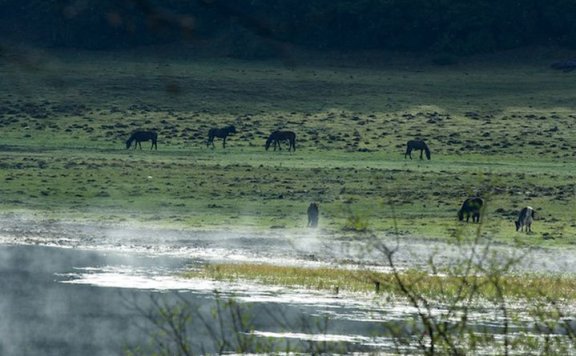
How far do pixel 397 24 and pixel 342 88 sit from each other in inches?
266

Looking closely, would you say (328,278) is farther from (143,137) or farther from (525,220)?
(143,137)

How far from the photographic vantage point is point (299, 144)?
58.0m

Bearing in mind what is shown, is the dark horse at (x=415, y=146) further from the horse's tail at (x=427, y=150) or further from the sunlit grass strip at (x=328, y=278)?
the sunlit grass strip at (x=328, y=278)

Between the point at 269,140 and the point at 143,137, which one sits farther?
the point at 143,137

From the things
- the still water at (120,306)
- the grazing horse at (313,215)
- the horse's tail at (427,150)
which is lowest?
the still water at (120,306)

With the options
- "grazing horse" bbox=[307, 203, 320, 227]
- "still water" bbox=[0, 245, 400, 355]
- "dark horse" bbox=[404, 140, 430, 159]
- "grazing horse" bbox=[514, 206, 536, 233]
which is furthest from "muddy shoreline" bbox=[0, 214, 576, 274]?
"dark horse" bbox=[404, 140, 430, 159]

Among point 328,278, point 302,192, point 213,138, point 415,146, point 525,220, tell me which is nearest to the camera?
point 328,278

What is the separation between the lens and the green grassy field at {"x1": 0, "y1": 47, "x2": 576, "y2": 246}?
139ft

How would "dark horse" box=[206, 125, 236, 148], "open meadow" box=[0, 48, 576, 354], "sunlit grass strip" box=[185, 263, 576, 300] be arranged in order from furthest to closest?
"dark horse" box=[206, 125, 236, 148], "sunlit grass strip" box=[185, 263, 576, 300], "open meadow" box=[0, 48, 576, 354]

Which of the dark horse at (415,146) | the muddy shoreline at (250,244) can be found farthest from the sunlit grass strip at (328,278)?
the dark horse at (415,146)

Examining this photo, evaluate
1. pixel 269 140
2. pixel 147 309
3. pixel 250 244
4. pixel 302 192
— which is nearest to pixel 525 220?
pixel 250 244

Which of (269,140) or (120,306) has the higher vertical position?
(269,140)

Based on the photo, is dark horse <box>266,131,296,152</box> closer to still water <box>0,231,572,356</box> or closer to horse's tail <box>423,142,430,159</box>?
horse's tail <box>423,142,430,159</box>

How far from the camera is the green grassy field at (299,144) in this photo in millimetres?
42469
